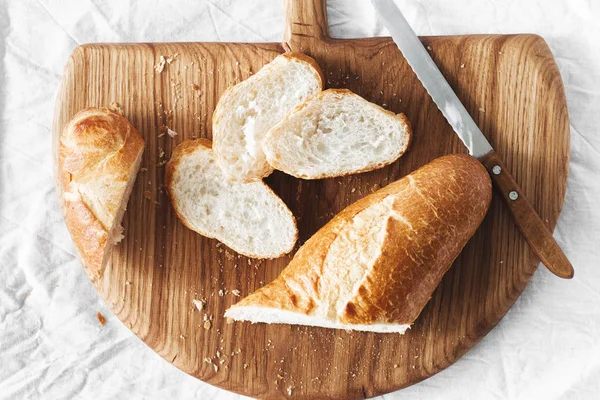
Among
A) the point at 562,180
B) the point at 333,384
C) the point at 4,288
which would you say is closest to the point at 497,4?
the point at 562,180

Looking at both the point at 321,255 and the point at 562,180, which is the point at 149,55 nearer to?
the point at 321,255

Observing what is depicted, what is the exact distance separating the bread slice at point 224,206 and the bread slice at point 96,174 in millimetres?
188

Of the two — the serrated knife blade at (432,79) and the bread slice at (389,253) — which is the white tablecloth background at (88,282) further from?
the bread slice at (389,253)

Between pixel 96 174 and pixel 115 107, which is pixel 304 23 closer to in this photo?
pixel 115 107

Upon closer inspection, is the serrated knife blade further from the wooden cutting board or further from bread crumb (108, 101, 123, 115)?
bread crumb (108, 101, 123, 115)

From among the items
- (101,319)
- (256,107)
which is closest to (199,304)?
(101,319)

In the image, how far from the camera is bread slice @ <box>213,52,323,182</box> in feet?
7.70

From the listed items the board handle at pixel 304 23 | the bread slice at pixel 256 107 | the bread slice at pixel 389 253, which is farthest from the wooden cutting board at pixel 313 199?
the bread slice at pixel 389 253

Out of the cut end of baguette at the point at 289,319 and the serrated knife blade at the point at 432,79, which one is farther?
the serrated knife blade at the point at 432,79

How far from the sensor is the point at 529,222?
2309 mm

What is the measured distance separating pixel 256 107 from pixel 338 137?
328 mm

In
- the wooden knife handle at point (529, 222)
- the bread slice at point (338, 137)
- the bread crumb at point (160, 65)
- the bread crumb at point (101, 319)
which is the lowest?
the bread crumb at point (101, 319)

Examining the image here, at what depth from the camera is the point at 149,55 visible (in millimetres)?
2479

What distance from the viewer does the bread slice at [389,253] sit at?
2.09 meters
